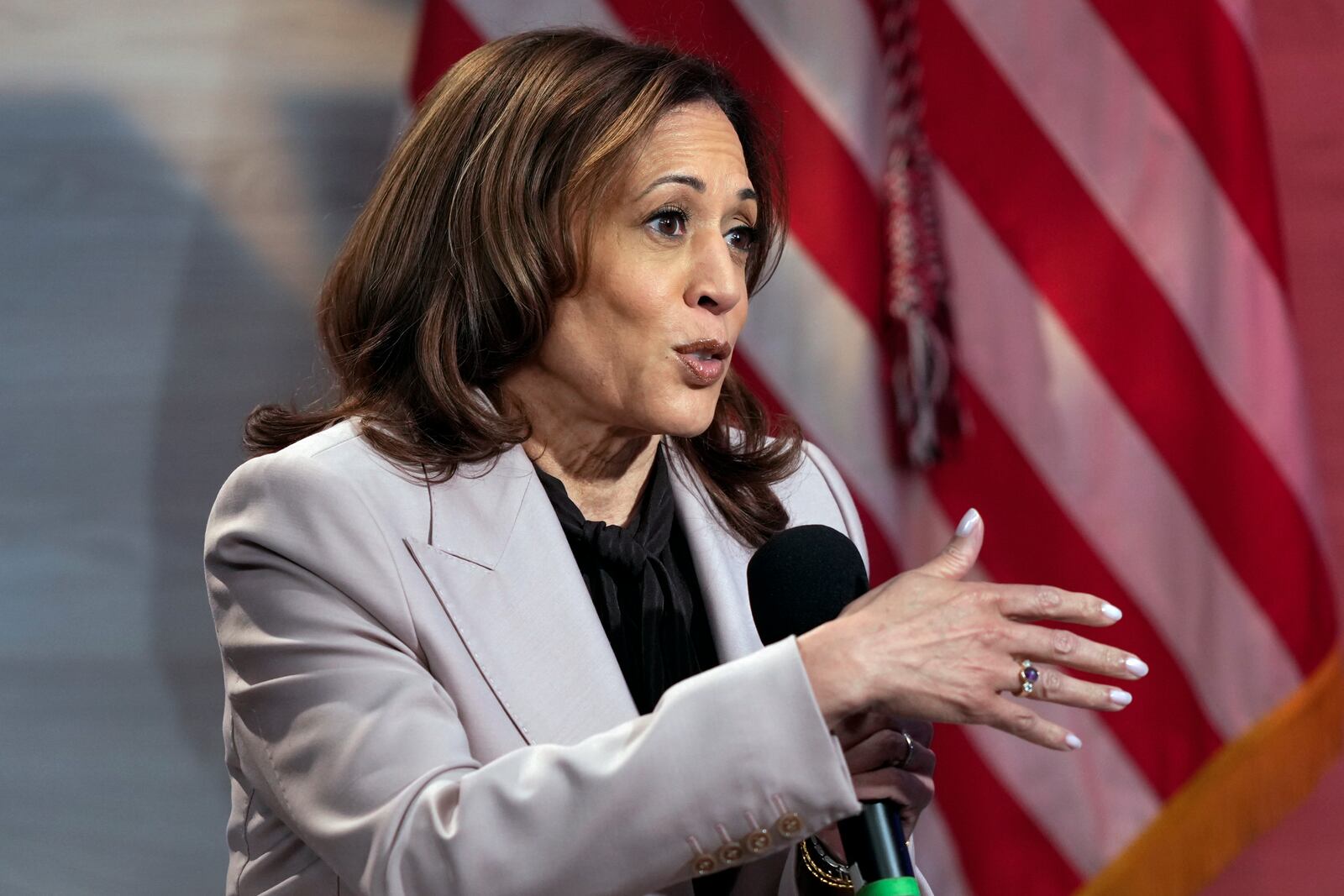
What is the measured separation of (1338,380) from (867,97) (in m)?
0.90

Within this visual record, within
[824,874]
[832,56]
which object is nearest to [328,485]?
[824,874]

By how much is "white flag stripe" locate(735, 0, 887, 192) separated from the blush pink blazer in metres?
0.98

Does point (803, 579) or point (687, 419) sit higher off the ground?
point (687, 419)

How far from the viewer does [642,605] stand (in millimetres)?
1361

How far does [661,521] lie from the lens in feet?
4.72

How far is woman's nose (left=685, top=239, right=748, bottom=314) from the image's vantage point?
4.23 ft

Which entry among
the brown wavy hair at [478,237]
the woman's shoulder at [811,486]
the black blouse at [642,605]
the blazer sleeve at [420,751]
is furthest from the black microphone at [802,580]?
the woman's shoulder at [811,486]

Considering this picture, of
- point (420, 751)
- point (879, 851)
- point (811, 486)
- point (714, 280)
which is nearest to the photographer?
point (879, 851)

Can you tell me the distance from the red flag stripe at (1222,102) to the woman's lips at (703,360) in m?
1.14

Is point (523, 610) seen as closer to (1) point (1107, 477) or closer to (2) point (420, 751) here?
(2) point (420, 751)

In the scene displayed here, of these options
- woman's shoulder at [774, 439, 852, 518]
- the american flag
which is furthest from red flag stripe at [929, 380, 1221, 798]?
woman's shoulder at [774, 439, 852, 518]

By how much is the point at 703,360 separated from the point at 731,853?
0.48 metres

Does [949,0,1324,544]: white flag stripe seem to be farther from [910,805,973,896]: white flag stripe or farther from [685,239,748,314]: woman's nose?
[685,239,748,314]: woman's nose

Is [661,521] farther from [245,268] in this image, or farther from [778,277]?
[245,268]
